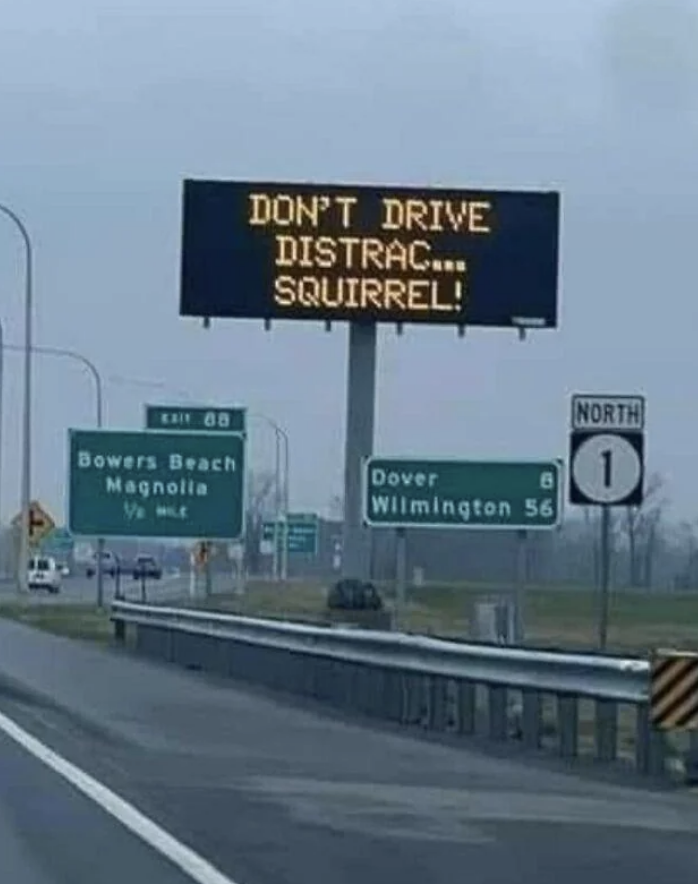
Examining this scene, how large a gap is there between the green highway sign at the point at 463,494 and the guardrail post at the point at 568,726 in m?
11.6

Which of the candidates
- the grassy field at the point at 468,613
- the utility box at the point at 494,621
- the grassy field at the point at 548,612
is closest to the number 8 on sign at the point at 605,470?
the utility box at the point at 494,621

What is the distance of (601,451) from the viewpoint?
2656 cm

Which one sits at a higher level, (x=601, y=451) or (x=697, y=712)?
(x=601, y=451)

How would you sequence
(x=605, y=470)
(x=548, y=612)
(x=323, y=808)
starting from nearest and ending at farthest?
(x=323, y=808)
(x=605, y=470)
(x=548, y=612)

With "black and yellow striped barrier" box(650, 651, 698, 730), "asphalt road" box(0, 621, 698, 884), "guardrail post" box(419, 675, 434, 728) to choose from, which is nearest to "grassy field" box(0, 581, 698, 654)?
"guardrail post" box(419, 675, 434, 728)

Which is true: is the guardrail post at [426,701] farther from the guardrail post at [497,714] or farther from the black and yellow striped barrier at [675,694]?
the black and yellow striped barrier at [675,694]

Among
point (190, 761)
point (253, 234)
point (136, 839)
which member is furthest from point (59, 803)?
point (253, 234)

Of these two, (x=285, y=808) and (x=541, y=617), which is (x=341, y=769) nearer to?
(x=285, y=808)

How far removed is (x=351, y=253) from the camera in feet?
155

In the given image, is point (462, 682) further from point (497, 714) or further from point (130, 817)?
point (130, 817)

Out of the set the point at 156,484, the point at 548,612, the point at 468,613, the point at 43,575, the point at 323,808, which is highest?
the point at 156,484

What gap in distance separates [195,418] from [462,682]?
29.2 metres

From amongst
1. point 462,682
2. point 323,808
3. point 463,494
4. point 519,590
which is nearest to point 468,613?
point 463,494

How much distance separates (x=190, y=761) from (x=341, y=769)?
1.47 metres
